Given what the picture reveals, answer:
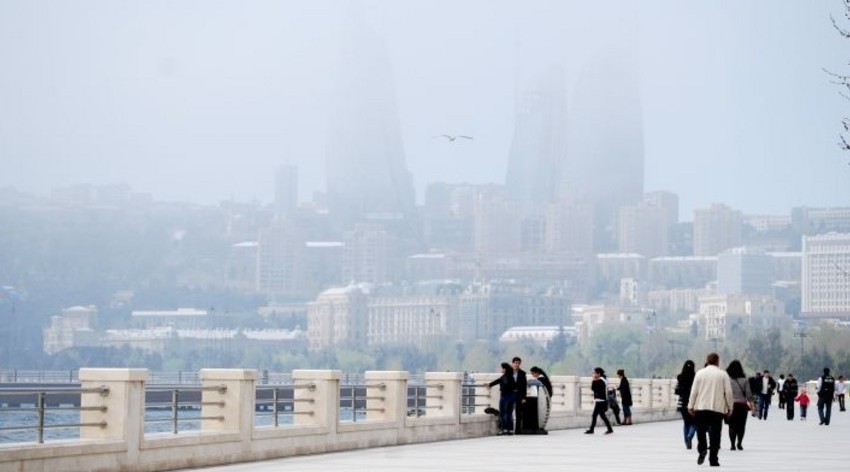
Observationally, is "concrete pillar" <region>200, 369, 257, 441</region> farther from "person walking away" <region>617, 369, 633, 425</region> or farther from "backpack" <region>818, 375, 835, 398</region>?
"backpack" <region>818, 375, 835, 398</region>

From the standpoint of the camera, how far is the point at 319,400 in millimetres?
29359

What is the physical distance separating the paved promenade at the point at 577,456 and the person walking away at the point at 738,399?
0.46 m

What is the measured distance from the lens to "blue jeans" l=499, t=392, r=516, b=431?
36969 millimetres

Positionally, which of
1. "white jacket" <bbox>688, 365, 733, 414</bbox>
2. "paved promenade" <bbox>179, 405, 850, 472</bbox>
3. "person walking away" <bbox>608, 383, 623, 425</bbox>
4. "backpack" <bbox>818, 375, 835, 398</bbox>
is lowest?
"paved promenade" <bbox>179, 405, 850, 472</bbox>

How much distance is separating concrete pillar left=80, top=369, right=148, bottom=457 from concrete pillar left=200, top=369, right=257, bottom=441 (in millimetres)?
3054

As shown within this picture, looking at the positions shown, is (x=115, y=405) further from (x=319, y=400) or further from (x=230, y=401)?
(x=319, y=400)

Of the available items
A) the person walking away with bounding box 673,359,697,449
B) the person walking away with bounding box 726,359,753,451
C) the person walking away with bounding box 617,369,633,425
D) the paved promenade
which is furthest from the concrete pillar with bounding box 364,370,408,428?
the person walking away with bounding box 617,369,633,425

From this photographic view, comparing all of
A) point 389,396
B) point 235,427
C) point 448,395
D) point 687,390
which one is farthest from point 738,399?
point 235,427

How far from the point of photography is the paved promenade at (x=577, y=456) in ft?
85.4

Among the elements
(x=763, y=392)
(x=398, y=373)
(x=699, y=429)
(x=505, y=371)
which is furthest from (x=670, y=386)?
Result: (x=699, y=429)

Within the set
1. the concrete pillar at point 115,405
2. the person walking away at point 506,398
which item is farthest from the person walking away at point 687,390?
the concrete pillar at point 115,405

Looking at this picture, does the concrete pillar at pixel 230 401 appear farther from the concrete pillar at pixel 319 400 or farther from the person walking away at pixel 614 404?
the person walking away at pixel 614 404

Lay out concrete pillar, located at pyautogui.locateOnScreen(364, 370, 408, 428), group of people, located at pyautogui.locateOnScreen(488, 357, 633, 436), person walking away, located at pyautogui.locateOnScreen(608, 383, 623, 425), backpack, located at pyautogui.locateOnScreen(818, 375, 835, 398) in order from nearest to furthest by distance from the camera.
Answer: concrete pillar, located at pyautogui.locateOnScreen(364, 370, 408, 428) < group of people, located at pyautogui.locateOnScreen(488, 357, 633, 436) < person walking away, located at pyautogui.locateOnScreen(608, 383, 623, 425) < backpack, located at pyautogui.locateOnScreen(818, 375, 835, 398)

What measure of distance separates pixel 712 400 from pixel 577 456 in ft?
13.5
